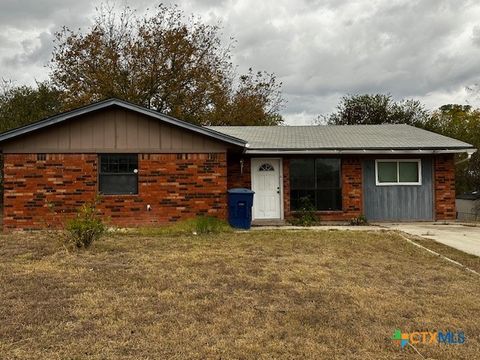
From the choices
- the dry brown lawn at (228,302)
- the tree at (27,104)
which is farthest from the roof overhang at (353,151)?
the tree at (27,104)

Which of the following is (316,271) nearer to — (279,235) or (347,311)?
(347,311)

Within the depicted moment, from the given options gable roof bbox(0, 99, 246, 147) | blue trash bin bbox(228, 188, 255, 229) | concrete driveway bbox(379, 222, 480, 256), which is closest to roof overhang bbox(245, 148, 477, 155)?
gable roof bbox(0, 99, 246, 147)

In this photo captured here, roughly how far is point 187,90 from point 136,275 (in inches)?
881

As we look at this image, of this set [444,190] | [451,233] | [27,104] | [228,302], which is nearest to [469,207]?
[444,190]

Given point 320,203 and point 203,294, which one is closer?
point 203,294

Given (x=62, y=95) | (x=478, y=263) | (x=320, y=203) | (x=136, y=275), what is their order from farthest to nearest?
(x=62, y=95) < (x=320, y=203) < (x=478, y=263) < (x=136, y=275)

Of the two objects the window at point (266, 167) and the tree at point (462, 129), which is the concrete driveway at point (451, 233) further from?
the tree at point (462, 129)

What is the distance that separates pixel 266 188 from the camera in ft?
46.0

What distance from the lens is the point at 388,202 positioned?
46.1ft

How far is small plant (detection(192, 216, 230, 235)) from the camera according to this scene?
35.8 feet

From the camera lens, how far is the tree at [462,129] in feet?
82.4

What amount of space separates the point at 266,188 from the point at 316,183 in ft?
5.14

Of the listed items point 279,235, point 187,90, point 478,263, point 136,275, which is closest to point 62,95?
point 187,90

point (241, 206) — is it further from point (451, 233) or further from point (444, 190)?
point (444, 190)
